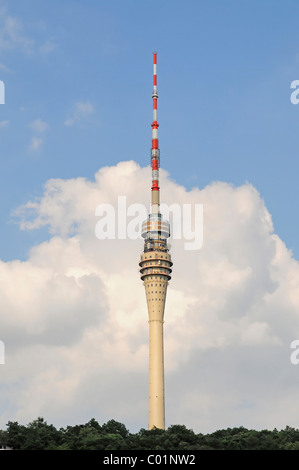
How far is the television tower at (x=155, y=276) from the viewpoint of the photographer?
534 ft

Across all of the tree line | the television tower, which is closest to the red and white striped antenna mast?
the television tower

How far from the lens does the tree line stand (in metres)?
128

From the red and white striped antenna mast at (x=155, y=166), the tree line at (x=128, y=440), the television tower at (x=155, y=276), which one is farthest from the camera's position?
the red and white striped antenna mast at (x=155, y=166)

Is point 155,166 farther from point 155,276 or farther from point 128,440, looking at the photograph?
point 128,440

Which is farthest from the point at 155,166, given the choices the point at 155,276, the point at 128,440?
the point at 128,440

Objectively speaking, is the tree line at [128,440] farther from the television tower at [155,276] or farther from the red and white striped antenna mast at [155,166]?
the red and white striped antenna mast at [155,166]

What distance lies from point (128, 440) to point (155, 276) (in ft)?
160

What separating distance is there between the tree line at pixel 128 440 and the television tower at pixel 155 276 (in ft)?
50.1

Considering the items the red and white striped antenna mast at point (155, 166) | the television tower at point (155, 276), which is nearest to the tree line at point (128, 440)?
the television tower at point (155, 276)

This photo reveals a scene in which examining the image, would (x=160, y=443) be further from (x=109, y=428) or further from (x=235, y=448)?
(x=109, y=428)

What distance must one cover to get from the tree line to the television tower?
15.3 m

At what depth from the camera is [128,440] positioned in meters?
136
